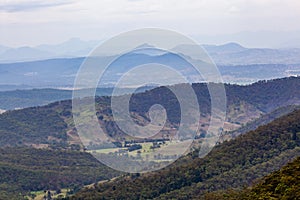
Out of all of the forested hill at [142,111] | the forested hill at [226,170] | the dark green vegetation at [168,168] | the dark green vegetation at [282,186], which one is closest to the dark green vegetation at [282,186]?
the dark green vegetation at [282,186]

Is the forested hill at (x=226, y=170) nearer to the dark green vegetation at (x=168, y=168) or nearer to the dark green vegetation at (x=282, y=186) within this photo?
the dark green vegetation at (x=168, y=168)

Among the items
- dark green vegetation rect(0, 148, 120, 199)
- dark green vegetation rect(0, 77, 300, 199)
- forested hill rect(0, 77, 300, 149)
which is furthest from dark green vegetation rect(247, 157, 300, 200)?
forested hill rect(0, 77, 300, 149)

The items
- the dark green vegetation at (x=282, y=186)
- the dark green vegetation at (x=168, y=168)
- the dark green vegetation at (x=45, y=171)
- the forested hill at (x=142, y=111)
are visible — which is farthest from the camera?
the forested hill at (x=142, y=111)

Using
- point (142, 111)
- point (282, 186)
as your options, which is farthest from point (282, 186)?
point (142, 111)

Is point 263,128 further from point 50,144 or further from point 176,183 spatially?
point 50,144

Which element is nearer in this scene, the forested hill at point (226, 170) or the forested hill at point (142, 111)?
the forested hill at point (226, 170)

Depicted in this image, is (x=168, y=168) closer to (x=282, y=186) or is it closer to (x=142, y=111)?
(x=282, y=186)
